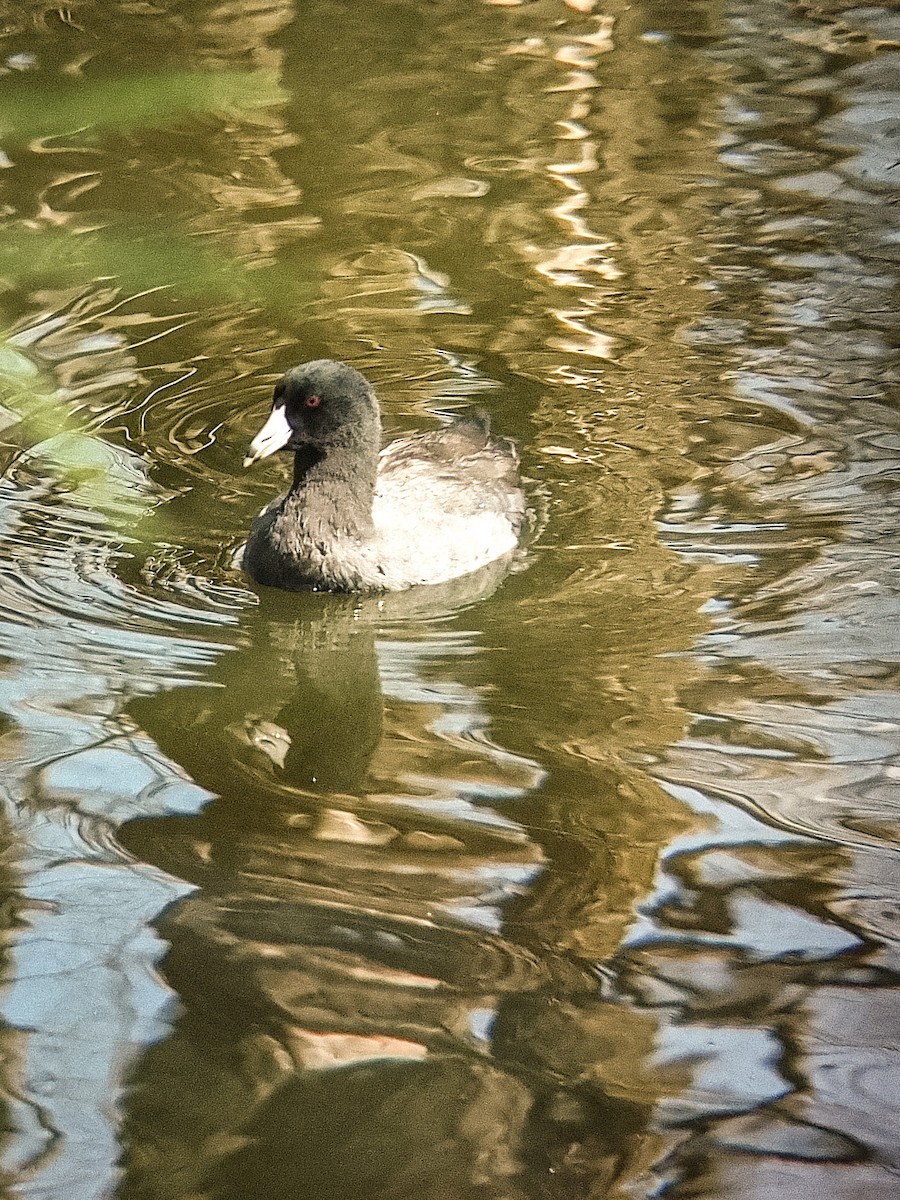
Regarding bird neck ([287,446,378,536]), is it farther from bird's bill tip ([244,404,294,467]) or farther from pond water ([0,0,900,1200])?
pond water ([0,0,900,1200])

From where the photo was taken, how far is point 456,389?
7465mm

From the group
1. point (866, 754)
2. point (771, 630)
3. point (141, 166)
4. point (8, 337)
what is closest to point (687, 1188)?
point (866, 754)

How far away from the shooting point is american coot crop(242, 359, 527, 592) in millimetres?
5836

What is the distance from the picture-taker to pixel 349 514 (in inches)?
234

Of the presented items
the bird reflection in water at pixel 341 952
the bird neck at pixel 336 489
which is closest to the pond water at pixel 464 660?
the bird reflection in water at pixel 341 952

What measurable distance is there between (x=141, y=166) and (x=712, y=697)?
19.2ft

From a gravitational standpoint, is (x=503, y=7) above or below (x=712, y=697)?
above

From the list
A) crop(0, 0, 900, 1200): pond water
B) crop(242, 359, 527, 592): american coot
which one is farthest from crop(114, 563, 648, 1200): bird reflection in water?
crop(242, 359, 527, 592): american coot

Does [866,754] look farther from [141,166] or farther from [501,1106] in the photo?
[141,166]

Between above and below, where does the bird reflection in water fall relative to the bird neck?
below

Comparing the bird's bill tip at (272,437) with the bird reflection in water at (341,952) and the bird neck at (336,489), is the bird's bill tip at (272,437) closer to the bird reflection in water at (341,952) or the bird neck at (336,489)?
the bird neck at (336,489)

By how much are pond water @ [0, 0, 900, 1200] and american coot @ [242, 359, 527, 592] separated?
14cm

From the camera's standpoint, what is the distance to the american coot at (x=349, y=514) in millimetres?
5836

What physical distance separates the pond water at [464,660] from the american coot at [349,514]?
14 cm
